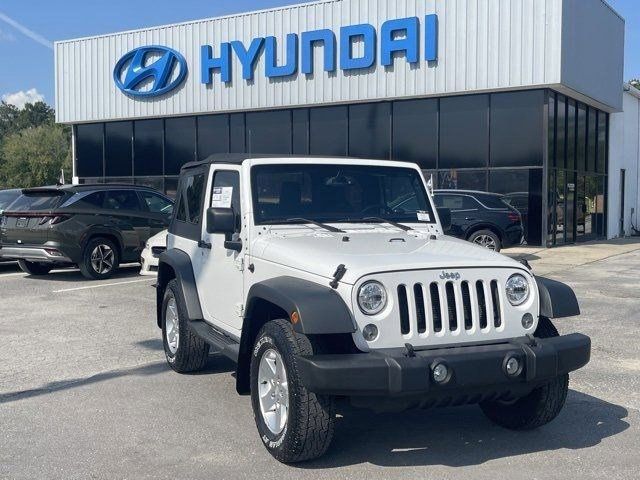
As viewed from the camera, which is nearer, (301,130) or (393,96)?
(393,96)

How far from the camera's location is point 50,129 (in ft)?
267

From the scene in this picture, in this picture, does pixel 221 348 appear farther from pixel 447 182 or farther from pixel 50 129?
pixel 50 129

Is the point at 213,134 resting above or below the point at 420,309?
above

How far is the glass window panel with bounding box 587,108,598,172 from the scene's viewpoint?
23.9 m

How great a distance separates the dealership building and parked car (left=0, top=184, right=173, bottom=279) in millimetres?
9171

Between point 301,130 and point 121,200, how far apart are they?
10.3 meters

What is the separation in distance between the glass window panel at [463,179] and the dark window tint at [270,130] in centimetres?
500

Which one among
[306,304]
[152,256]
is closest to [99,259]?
[152,256]

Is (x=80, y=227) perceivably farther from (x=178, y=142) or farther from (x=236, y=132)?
(x=178, y=142)

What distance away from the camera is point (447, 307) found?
14.3 feet

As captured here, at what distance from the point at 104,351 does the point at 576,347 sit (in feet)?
16.0

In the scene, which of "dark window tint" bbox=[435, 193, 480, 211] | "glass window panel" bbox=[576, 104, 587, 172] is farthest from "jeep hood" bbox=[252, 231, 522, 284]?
"glass window panel" bbox=[576, 104, 587, 172]

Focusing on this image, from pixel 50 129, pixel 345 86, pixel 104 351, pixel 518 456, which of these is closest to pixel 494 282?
pixel 518 456

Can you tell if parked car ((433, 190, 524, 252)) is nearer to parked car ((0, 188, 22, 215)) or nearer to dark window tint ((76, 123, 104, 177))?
parked car ((0, 188, 22, 215))
